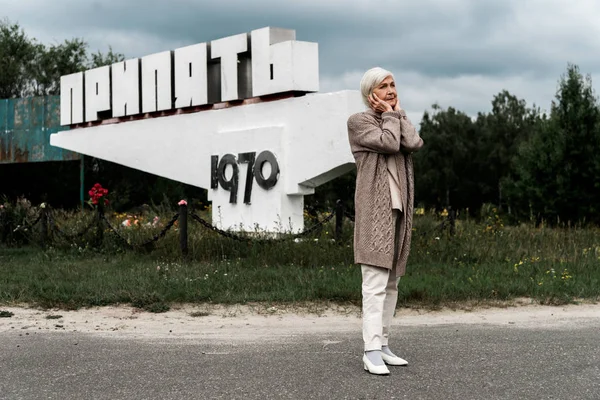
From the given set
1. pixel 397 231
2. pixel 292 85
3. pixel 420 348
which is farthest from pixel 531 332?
pixel 292 85

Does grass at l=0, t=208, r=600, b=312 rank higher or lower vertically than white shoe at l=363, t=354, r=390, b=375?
higher

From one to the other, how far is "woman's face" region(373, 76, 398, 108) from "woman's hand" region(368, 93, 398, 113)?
0.10ft

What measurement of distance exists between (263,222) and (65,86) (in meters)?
8.49

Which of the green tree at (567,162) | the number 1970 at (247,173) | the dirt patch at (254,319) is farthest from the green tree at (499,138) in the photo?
the dirt patch at (254,319)

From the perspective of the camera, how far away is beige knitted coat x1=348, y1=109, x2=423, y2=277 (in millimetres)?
5324

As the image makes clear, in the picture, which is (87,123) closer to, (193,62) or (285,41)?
(193,62)

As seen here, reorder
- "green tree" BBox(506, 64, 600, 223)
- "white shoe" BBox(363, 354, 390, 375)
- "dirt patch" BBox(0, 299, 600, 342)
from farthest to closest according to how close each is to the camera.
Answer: "green tree" BBox(506, 64, 600, 223), "dirt patch" BBox(0, 299, 600, 342), "white shoe" BBox(363, 354, 390, 375)

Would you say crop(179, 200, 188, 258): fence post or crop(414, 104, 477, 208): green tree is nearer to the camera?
crop(179, 200, 188, 258): fence post

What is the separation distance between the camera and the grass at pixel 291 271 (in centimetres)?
902

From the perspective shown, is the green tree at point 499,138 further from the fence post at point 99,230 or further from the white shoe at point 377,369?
the white shoe at point 377,369

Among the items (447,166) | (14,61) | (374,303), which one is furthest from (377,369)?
(447,166)

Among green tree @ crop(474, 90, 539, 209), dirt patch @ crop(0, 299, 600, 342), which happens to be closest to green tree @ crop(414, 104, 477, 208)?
green tree @ crop(474, 90, 539, 209)

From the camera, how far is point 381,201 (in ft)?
17.6

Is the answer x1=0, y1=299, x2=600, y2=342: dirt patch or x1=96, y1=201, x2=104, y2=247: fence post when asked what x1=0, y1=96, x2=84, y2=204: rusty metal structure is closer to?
x1=96, y1=201, x2=104, y2=247: fence post
